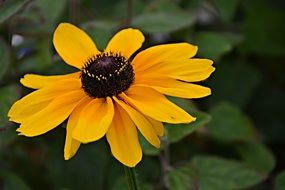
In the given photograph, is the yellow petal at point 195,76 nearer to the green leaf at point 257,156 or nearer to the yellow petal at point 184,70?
the yellow petal at point 184,70

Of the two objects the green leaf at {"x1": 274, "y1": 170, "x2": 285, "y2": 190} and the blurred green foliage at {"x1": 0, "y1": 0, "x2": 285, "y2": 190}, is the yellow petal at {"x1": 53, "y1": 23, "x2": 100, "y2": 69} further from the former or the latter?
the green leaf at {"x1": 274, "y1": 170, "x2": 285, "y2": 190}

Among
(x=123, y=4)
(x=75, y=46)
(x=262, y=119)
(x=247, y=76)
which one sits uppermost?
(x=75, y=46)

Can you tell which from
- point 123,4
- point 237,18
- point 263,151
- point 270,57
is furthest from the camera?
point 237,18

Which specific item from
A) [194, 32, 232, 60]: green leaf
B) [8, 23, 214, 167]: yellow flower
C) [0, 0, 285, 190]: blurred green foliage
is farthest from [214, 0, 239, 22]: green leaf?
[8, 23, 214, 167]: yellow flower

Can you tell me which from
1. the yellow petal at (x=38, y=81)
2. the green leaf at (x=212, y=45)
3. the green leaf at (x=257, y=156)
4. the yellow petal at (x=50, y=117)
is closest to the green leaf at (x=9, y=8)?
the yellow petal at (x=38, y=81)

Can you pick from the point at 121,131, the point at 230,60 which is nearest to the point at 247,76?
the point at 230,60

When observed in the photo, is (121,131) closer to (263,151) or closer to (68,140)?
(68,140)
